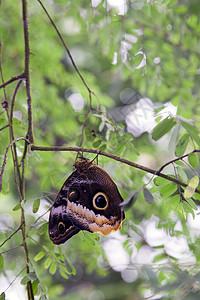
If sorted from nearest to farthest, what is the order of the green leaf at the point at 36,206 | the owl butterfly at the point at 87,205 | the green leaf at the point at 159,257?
the owl butterfly at the point at 87,205, the green leaf at the point at 36,206, the green leaf at the point at 159,257

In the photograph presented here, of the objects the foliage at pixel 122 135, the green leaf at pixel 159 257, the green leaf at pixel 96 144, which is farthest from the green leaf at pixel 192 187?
the green leaf at pixel 159 257

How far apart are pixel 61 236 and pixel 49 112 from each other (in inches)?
43.2

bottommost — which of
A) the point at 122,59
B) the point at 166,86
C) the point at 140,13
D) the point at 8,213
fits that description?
the point at 8,213

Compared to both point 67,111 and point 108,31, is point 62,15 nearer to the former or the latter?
point 67,111

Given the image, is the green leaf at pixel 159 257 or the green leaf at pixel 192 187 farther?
the green leaf at pixel 159 257

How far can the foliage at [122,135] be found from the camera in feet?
1.95

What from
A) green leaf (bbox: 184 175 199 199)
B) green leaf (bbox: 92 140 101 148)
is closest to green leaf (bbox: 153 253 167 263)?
green leaf (bbox: 92 140 101 148)

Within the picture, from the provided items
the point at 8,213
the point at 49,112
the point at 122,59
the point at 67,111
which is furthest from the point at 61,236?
the point at 8,213

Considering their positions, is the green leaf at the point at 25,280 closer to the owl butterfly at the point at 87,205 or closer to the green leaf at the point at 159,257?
the owl butterfly at the point at 87,205

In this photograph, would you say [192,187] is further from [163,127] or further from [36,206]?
[36,206]

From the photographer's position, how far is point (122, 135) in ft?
2.21

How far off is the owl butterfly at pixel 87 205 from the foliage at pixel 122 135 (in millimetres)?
35

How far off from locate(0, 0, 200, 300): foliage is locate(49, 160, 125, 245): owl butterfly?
4cm

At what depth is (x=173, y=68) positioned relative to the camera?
3.89 feet
